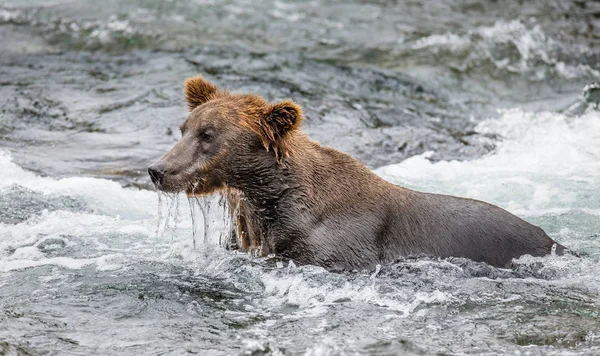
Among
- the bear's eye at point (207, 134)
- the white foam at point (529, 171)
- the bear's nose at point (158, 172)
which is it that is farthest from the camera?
the white foam at point (529, 171)

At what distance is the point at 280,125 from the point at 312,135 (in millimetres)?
4135

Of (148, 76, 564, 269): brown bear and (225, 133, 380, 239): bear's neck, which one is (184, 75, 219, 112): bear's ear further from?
(225, 133, 380, 239): bear's neck

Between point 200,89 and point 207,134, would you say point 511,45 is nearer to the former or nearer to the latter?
point 200,89

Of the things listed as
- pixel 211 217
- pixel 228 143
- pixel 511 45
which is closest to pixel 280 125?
pixel 228 143

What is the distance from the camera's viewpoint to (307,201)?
7.16 meters

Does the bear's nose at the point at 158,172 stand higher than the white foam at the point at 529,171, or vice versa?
the bear's nose at the point at 158,172

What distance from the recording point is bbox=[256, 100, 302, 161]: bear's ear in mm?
6941

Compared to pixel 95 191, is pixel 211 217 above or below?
above

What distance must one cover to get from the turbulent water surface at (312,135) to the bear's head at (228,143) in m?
0.32

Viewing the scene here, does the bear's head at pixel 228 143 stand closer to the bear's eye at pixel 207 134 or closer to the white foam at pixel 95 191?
the bear's eye at pixel 207 134

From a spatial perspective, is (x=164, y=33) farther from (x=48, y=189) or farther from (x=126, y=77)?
(x=48, y=189)

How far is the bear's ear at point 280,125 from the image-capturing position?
694cm

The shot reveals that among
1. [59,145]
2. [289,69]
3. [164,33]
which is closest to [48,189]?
[59,145]

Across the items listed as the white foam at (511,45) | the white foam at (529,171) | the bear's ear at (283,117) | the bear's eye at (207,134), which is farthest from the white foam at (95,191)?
the white foam at (511,45)
